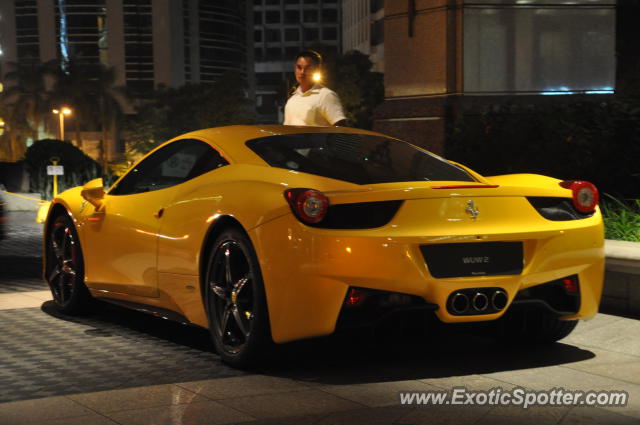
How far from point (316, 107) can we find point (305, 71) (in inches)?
13.1

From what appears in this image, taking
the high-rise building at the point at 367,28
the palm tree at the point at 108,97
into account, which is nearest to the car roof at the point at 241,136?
the palm tree at the point at 108,97

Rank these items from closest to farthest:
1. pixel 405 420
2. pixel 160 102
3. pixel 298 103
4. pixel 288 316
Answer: pixel 405 420 < pixel 288 316 < pixel 298 103 < pixel 160 102

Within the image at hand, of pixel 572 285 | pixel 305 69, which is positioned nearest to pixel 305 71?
pixel 305 69

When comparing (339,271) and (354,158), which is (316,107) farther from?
(339,271)

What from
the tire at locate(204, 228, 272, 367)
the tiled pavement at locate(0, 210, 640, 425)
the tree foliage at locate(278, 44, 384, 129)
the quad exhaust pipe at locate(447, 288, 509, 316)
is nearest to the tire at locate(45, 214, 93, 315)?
the tiled pavement at locate(0, 210, 640, 425)

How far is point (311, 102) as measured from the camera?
9219 mm

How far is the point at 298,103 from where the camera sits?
930 centimetres

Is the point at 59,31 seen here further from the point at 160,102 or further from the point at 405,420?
the point at 405,420

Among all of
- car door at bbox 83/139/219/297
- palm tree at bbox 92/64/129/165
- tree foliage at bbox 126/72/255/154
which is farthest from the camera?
palm tree at bbox 92/64/129/165

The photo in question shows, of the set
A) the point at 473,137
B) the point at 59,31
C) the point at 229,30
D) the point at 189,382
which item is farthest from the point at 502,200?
the point at 229,30

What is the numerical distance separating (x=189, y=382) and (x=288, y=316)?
2.03 feet

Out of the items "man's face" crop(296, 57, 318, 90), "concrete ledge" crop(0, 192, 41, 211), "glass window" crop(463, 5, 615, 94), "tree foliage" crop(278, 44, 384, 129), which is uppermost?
"tree foliage" crop(278, 44, 384, 129)

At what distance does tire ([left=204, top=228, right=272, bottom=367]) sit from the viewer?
555cm

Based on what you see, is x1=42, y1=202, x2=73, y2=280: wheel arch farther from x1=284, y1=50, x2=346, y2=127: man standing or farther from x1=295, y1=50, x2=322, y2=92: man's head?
x1=295, y1=50, x2=322, y2=92: man's head
